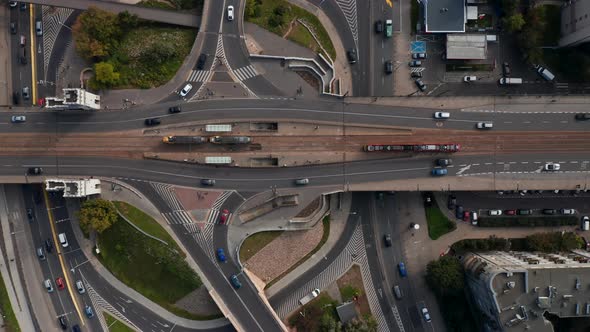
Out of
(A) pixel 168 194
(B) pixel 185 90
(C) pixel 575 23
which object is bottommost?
(A) pixel 168 194

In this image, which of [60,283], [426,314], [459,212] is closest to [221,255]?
[60,283]

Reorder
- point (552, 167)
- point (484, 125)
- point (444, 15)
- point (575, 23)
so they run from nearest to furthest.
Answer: point (552, 167), point (484, 125), point (575, 23), point (444, 15)

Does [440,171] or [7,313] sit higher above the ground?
[440,171]

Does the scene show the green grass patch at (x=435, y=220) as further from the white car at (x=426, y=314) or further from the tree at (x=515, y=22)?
the tree at (x=515, y=22)

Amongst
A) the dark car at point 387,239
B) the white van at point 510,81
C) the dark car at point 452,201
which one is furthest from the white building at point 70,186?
the white van at point 510,81

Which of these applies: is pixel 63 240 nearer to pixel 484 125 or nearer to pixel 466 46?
pixel 484 125

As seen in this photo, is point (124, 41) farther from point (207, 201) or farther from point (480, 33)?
point (480, 33)

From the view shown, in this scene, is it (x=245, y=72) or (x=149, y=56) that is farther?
(x=149, y=56)
